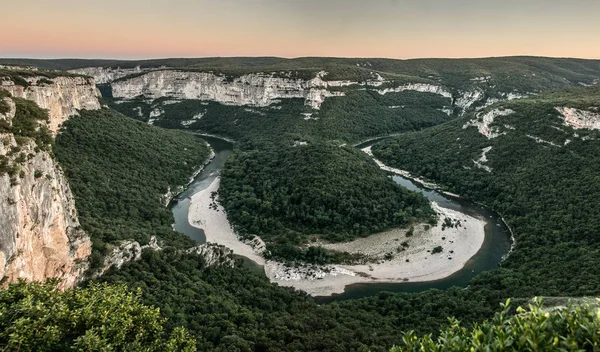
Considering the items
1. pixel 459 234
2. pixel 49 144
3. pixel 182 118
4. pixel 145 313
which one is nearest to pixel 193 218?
pixel 49 144

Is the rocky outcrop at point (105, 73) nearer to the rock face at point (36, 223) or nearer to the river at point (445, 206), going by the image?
the river at point (445, 206)

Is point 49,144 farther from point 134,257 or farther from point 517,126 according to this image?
point 517,126

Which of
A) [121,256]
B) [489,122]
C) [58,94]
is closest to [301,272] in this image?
[121,256]

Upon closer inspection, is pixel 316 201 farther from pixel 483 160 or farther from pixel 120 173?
pixel 483 160

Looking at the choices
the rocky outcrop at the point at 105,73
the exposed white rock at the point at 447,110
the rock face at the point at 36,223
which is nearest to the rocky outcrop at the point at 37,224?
the rock face at the point at 36,223

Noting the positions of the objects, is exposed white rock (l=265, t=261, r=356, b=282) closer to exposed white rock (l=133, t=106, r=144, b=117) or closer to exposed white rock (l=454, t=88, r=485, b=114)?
exposed white rock (l=133, t=106, r=144, b=117)

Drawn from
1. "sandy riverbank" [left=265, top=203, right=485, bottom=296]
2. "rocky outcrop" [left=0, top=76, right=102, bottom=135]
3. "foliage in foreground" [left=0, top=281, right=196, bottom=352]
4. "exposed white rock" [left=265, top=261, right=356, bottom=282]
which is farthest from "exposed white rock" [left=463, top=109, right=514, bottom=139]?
"rocky outcrop" [left=0, top=76, right=102, bottom=135]
